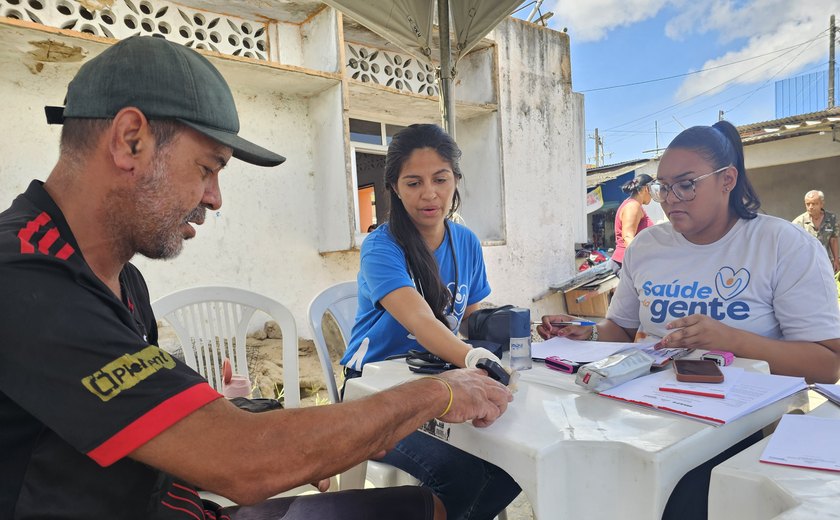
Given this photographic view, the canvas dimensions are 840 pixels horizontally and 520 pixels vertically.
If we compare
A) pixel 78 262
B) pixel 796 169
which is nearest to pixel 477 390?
pixel 78 262

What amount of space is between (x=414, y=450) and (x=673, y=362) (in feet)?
2.80

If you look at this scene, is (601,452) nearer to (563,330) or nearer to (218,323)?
(563,330)

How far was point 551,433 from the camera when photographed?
1.03 metres

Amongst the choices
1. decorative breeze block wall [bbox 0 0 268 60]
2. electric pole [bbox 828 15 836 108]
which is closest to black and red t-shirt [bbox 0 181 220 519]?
decorative breeze block wall [bbox 0 0 268 60]

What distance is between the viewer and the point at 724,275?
1.85 metres

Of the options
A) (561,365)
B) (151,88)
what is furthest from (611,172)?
(151,88)

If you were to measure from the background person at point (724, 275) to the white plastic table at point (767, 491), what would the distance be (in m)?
0.83

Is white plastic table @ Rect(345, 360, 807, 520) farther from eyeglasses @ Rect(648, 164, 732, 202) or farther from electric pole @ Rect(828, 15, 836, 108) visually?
electric pole @ Rect(828, 15, 836, 108)

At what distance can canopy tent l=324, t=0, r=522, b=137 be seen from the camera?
113 inches

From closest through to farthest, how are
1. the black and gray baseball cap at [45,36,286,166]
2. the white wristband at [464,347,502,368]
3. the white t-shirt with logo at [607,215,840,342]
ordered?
the black and gray baseball cap at [45,36,286,166] < the white wristband at [464,347,502,368] < the white t-shirt with logo at [607,215,840,342]

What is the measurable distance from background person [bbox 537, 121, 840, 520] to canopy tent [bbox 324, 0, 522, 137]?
55.4 inches

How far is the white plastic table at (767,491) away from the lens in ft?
2.38

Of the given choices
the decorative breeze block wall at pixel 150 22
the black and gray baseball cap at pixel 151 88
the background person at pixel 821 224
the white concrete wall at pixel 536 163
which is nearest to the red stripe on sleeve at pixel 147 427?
the black and gray baseball cap at pixel 151 88

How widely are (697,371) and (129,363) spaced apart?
1.34m
